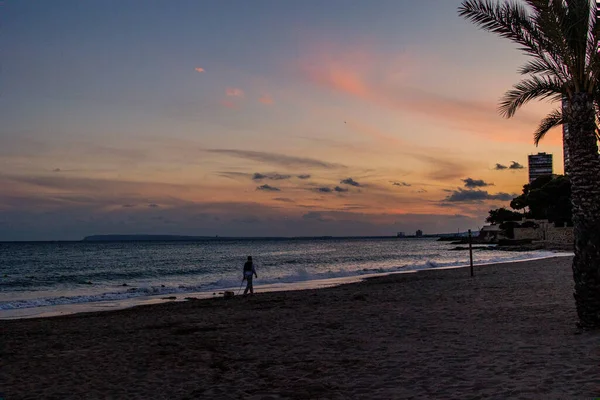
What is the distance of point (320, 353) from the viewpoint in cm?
958

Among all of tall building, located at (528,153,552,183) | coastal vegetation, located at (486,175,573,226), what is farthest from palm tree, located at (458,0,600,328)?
Result: tall building, located at (528,153,552,183)

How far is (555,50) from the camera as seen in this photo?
409 inches

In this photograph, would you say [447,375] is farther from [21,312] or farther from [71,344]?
Answer: [21,312]

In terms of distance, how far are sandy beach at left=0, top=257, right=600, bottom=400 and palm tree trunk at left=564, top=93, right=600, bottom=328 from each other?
664 millimetres

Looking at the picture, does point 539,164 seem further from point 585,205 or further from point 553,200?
point 585,205

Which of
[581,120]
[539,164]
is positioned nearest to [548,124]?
[581,120]

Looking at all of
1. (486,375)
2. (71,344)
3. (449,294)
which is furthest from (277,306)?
(486,375)

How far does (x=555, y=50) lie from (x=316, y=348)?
26.0 feet

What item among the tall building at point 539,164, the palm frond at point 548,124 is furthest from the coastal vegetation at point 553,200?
the tall building at point 539,164

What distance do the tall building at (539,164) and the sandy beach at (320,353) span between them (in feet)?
648

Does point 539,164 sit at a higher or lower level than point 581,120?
higher

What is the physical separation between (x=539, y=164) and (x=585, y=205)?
20539 centimetres

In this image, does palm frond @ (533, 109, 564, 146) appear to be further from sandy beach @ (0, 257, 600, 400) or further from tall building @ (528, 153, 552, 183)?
tall building @ (528, 153, 552, 183)

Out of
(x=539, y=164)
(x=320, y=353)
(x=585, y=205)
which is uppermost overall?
(x=539, y=164)
